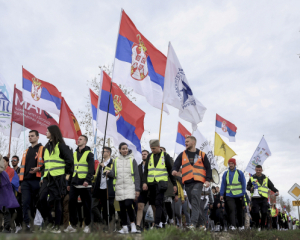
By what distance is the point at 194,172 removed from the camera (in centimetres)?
809

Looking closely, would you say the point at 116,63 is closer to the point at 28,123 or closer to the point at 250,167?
the point at 28,123

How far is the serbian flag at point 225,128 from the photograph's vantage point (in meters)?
20.7

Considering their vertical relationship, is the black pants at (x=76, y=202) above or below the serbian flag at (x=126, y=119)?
below

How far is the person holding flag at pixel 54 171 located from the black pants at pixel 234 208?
17.9 ft

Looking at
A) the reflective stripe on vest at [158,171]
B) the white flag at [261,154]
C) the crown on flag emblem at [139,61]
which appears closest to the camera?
the reflective stripe on vest at [158,171]

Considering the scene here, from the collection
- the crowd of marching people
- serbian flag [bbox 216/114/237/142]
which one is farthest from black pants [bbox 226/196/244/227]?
serbian flag [bbox 216/114/237/142]

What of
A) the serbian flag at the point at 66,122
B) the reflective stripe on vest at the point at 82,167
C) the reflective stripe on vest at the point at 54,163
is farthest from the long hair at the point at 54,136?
the serbian flag at the point at 66,122

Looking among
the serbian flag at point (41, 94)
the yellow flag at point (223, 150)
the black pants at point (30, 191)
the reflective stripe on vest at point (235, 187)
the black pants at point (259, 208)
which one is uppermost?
the serbian flag at point (41, 94)

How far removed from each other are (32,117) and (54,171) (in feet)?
20.3

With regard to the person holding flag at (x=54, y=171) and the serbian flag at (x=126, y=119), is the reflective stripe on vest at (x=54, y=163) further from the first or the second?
the serbian flag at (x=126, y=119)

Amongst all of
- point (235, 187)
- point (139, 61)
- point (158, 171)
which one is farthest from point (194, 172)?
point (139, 61)

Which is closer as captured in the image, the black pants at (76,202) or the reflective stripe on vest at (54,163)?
the reflective stripe on vest at (54,163)

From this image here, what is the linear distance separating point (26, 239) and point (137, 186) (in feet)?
17.3

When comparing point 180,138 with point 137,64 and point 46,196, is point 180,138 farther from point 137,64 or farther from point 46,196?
point 46,196
